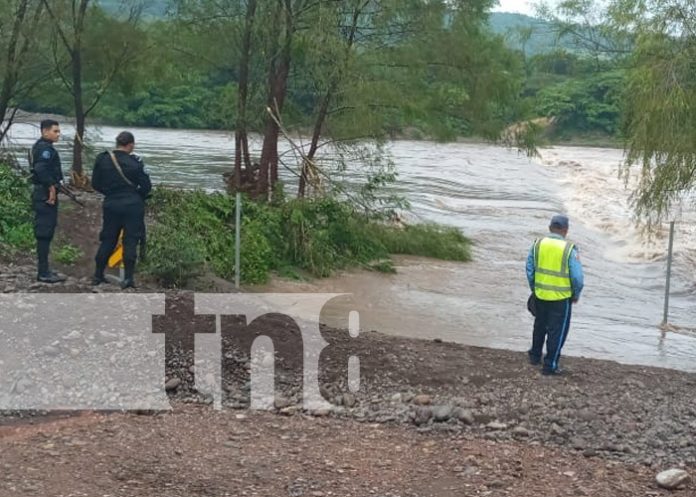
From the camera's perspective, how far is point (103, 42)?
790 inches

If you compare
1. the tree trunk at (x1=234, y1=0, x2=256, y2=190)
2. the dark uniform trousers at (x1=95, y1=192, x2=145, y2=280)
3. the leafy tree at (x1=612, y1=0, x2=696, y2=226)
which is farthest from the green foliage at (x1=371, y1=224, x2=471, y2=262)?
the dark uniform trousers at (x1=95, y1=192, x2=145, y2=280)

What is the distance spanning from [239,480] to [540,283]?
12.7ft

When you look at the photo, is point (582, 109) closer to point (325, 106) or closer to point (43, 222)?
point (325, 106)

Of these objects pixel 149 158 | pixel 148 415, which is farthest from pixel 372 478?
pixel 149 158

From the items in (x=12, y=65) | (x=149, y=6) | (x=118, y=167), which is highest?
(x=149, y=6)

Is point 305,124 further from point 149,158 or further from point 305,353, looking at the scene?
point 149,158

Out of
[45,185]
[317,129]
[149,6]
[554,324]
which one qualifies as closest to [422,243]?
[317,129]

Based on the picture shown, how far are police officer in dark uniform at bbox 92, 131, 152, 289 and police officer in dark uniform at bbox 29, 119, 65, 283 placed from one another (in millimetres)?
439

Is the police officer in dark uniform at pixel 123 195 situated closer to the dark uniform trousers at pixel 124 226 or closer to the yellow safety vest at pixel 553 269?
the dark uniform trousers at pixel 124 226

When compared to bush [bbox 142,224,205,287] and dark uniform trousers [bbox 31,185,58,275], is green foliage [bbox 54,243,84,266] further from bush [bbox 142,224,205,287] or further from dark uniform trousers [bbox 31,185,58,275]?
dark uniform trousers [bbox 31,185,58,275]

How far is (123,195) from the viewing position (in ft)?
34.2

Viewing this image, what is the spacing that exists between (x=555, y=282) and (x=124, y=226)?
4796 millimetres

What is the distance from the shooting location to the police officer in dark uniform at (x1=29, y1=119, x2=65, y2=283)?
402 inches

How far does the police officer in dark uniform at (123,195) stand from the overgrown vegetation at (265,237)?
1.85 metres
